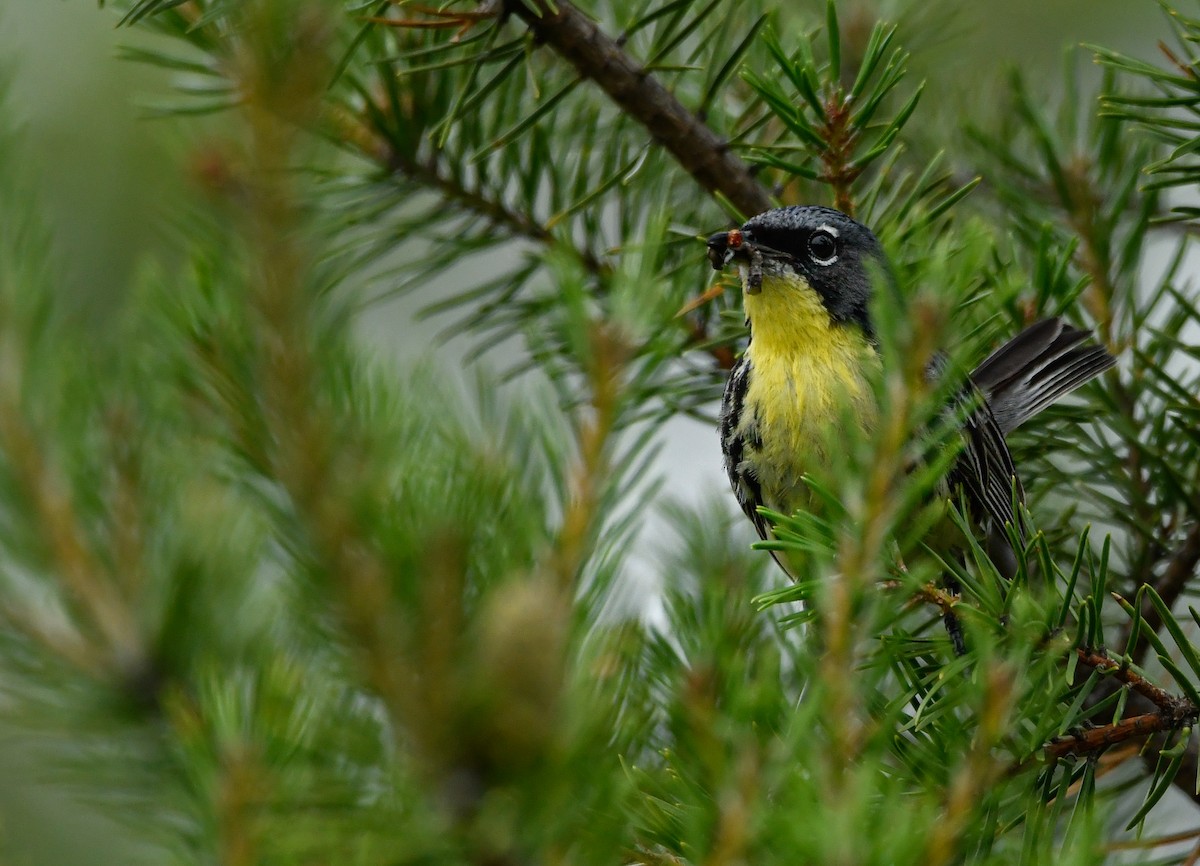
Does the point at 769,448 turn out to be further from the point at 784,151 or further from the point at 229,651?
→ the point at 229,651

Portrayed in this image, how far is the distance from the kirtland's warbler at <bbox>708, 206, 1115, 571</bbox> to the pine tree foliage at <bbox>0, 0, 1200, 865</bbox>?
0.26 feet

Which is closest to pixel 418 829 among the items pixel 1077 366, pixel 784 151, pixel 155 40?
pixel 784 151

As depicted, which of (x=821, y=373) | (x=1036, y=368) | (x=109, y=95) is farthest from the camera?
(x=109, y=95)

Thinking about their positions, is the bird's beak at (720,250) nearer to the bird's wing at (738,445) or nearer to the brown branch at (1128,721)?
the bird's wing at (738,445)

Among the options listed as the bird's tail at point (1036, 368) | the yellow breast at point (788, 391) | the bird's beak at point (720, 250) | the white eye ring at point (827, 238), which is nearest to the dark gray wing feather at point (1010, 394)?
the bird's tail at point (1036, 368)

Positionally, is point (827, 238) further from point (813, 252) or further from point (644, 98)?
point (644, 98)

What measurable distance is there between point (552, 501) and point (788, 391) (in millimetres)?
1037

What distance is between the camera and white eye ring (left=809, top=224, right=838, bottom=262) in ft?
7.41

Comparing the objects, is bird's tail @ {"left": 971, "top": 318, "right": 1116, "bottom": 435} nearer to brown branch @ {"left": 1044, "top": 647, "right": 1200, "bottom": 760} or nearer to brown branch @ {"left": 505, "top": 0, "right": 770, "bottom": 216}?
brown branch @ {"left": 505, "top": 0, "right": 770, "bottom": 216}

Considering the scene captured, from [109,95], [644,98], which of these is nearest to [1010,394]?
[644,98]

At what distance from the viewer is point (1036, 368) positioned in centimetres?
231

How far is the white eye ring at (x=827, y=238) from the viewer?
2.26m

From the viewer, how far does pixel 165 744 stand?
1748mm

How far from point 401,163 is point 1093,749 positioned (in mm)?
1441
